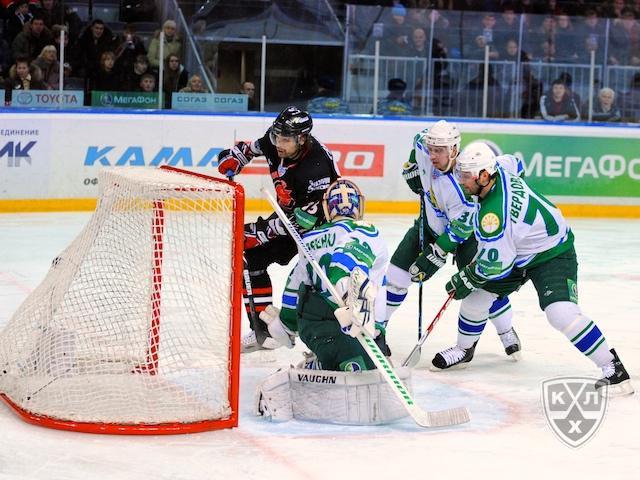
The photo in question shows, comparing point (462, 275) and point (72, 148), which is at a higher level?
point (462, 275)

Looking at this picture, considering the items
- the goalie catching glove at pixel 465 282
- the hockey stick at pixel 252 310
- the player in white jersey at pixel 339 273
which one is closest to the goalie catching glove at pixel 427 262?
the goalie catching glove at pixel 465 282

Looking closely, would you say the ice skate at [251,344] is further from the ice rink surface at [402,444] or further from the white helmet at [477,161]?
the white helmet at [477,161]

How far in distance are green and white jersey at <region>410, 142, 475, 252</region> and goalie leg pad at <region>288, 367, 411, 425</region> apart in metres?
1.01

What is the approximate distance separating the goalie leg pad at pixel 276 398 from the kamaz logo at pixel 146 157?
5515 millimetres

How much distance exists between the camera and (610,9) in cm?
1197

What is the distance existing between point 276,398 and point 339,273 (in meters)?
0.51

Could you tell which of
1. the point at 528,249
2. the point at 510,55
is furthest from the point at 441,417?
the point at 510,55

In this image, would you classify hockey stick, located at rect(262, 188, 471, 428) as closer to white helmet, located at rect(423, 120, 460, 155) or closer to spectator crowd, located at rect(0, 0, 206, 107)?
white helmet, located at rect(423, 120, 460, 155)

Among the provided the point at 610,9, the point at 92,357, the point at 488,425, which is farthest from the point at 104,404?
the point at 610,9

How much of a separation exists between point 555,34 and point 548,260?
257 inches

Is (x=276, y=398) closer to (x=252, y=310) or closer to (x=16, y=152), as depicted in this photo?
(x=252, y=310)

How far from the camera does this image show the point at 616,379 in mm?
4695

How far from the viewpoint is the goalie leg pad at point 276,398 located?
166 inches

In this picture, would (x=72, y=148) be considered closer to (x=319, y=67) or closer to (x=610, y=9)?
(x=319, y=67)
